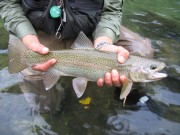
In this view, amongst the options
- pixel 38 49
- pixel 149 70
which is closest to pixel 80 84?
pixel 38 49

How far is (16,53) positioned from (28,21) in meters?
0.52

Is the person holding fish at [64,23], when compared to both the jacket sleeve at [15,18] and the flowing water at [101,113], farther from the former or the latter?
the flowing water at [101,113]

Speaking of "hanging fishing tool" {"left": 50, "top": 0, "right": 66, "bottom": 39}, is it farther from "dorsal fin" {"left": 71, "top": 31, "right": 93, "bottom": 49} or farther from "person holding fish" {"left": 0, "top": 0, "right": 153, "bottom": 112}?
"dorsal fin" {"left": 71, "top": 31, "right": 93, "bottom": 49}

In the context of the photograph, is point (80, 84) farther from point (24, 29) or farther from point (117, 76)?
point (24, 29)

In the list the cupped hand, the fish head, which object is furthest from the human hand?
the fish head

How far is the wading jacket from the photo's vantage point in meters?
3.36

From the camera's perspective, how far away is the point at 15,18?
3.40m

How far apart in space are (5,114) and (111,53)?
48.3 inches

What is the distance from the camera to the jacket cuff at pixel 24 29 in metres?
3.31

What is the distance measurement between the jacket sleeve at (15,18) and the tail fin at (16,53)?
317mm

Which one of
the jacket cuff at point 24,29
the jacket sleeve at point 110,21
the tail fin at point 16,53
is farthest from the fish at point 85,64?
the jacket sleeve at point 110,21

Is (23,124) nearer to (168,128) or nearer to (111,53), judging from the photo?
(111,53)

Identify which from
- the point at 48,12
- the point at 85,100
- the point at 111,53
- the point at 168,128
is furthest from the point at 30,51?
the point at 168,128

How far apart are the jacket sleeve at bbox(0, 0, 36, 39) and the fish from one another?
0.36 metres
